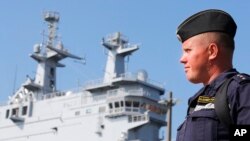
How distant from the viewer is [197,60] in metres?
2.84

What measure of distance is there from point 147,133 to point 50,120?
8.60 meters

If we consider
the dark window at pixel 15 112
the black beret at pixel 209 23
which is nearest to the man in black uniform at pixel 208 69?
the black beret at pixel 209 23

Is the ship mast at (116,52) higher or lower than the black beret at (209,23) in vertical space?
higher

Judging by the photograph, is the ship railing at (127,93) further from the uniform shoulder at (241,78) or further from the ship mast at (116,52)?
the uniform shoulder at (241,78)

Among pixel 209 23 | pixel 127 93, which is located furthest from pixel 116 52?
pixel 209 23

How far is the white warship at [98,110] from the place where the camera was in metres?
45.0

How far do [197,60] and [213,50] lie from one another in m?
0.10

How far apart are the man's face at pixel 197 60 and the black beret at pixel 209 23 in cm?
4

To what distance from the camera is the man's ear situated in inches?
110

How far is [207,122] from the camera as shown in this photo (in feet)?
8.39

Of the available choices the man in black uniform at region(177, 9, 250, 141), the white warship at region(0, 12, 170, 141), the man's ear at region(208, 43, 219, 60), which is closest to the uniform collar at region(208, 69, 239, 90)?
the man in black uniform at region(177, 9, 250, 141)

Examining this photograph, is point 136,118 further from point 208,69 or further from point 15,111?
point 208,69

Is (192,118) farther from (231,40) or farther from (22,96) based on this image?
(22,96)

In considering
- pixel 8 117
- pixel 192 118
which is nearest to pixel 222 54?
pixel 192 118
